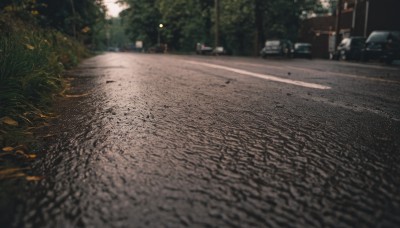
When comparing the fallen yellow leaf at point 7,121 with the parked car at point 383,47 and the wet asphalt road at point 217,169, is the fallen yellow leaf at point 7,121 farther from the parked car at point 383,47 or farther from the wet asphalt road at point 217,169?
the parked car at point 383,47

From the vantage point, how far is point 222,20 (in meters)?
39.0

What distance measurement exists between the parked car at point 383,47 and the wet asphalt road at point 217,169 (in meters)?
13.8

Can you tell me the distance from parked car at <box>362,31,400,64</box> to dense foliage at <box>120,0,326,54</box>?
49.3 feet

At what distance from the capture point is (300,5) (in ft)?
123

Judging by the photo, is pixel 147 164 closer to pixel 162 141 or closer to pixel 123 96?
pixel 162 141

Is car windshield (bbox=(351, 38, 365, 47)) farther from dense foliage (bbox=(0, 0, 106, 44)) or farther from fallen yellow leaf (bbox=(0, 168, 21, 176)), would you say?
fallen yellow leaf (bbox=(0, 168, 21, 176))

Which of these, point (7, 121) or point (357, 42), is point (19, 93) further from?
point (357, 42)

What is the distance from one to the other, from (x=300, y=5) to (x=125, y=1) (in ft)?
107

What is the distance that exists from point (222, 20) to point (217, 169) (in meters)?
39.2

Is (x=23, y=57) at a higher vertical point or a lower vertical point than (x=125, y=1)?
lower

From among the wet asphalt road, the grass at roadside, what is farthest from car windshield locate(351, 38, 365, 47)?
the grass at roadside

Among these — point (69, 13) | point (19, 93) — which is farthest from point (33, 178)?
point (69, 13)

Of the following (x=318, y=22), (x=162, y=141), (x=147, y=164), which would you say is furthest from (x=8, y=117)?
(x=318, y=22)

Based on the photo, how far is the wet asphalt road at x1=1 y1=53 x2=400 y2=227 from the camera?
1091 mm
